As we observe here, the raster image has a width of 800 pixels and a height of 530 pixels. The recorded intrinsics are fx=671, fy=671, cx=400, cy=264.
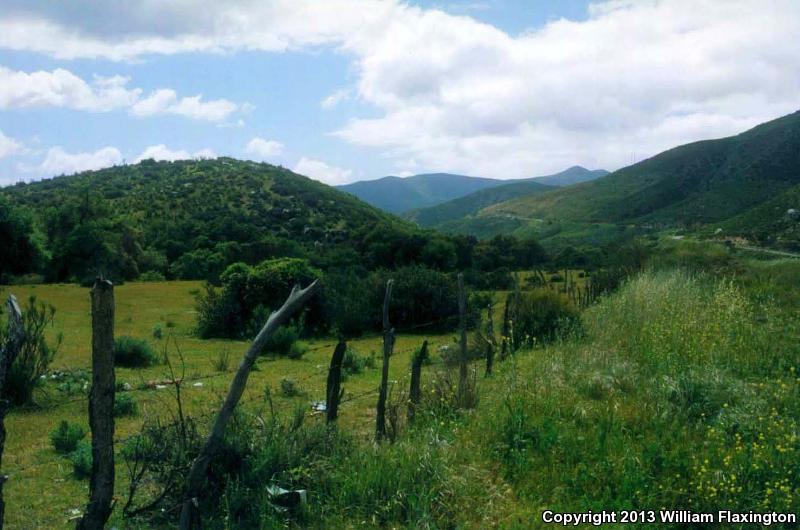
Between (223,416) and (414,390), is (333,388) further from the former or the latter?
(223,416)

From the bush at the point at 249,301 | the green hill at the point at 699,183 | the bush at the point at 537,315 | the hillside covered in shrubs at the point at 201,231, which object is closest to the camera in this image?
the bush at the point at 537,315

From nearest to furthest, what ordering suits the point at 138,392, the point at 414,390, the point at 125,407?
the point at 414,390
the point at 125,407
the point at 138,392

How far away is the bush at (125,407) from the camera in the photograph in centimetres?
1036

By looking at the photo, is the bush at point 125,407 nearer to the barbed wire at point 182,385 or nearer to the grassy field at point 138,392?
the grassy field at point 138,392

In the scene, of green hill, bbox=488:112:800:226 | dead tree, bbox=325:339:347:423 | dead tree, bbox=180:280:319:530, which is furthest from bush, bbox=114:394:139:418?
green hill, bbox=488:112:800:226

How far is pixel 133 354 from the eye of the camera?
52.7 feet

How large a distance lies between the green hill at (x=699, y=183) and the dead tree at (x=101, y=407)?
56.2 meters

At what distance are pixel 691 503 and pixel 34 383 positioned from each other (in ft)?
34.6

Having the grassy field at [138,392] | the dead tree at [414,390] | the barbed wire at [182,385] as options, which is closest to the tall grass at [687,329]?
the barbed wire at [182,385]

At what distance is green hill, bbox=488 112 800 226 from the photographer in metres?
59.9

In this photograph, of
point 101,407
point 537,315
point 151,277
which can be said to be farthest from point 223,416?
point 151,277

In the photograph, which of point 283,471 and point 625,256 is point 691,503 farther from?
point 625,256

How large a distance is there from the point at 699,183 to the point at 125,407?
7975 cm

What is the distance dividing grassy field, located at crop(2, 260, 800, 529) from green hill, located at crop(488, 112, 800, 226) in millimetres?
48978
